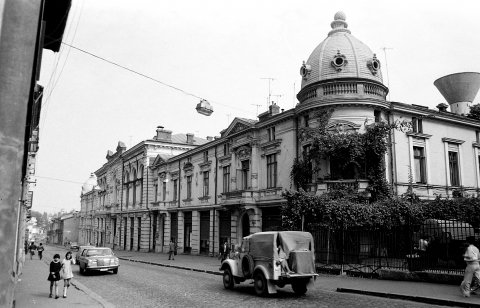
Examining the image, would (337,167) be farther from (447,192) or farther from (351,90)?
(447,192)

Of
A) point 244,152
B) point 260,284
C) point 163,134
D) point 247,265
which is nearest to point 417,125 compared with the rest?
point 244,152

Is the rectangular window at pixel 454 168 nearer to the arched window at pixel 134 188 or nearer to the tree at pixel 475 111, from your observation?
the tree at pixel 475 111

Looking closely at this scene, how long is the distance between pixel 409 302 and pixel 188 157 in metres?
32.8

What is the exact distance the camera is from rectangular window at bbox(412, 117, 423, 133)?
2722 centimetres

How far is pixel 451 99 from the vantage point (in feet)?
139

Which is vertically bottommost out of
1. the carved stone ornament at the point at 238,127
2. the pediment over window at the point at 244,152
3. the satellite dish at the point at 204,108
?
the satellite dish at the point at 204,108

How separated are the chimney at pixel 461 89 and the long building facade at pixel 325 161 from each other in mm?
127

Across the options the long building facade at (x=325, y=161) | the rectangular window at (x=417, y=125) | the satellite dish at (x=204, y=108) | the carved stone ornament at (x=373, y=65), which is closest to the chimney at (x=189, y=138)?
the long building facade at (x=325, y=161)

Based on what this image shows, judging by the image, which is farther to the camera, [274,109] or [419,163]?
[274,109]

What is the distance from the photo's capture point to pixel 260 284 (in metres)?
14.3

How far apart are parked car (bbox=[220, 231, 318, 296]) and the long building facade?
10063 millimetres

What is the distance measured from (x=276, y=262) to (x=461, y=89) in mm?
35272

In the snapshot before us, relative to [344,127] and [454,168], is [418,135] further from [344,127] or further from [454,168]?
[344,127]

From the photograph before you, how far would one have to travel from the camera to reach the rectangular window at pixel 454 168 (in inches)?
1139
